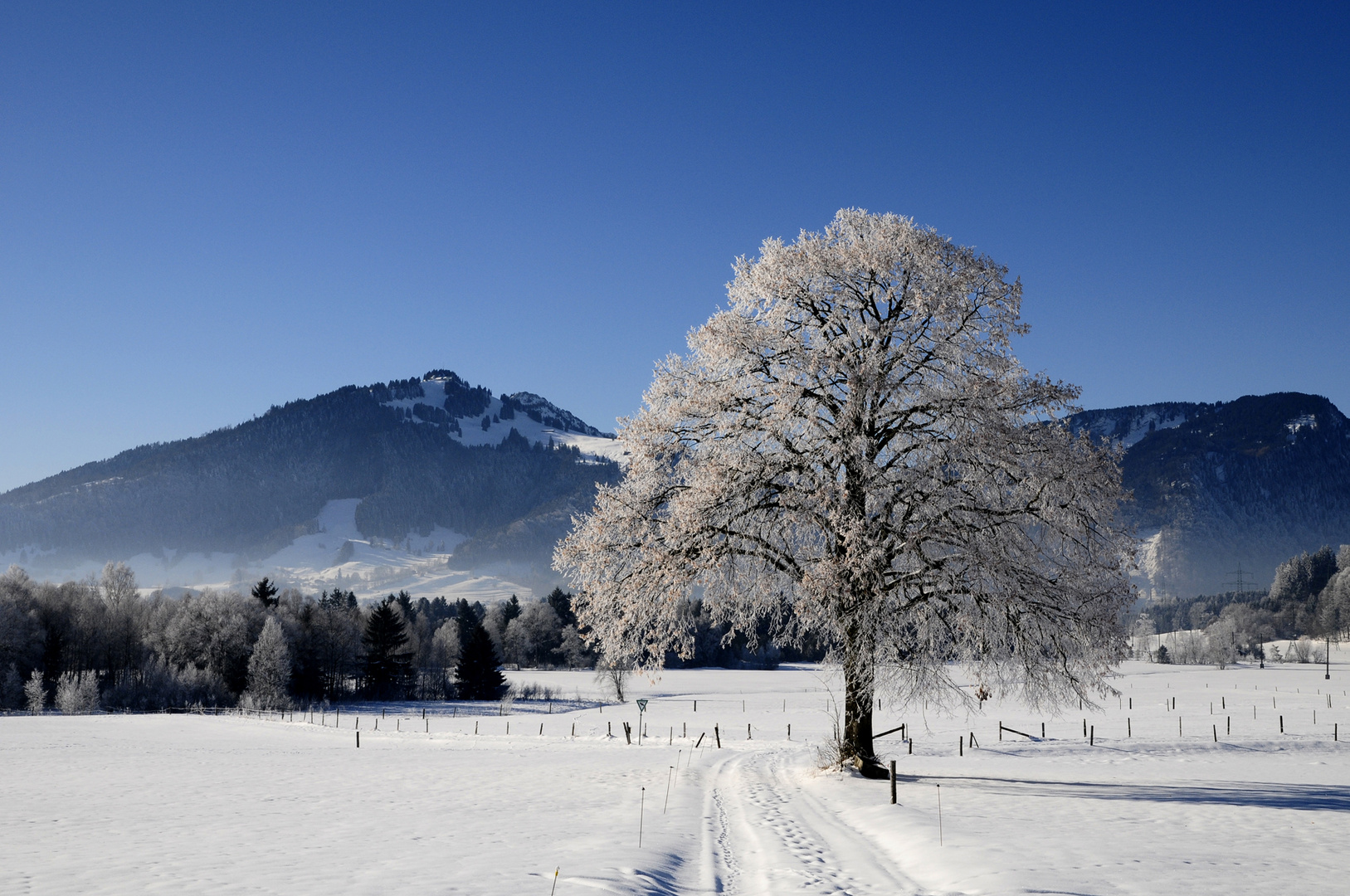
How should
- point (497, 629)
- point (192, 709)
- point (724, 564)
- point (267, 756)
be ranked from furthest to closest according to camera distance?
1. point (497, 629)
2. point (192, 709)
3. point (267, 756)
4. point (724, 564)

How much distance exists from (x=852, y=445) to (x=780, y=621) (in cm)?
538

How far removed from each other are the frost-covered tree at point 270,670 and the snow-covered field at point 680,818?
175 feet

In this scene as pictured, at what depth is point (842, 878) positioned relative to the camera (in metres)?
13.0

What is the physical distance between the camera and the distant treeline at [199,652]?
295 ft

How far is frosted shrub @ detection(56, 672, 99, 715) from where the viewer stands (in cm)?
8050

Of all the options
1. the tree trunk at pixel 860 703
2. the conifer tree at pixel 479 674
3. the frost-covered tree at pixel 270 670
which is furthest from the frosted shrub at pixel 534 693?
the tree trunk at pixel 860 703

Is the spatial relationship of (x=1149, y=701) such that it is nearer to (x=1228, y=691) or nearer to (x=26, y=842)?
(x=1228, y=691)

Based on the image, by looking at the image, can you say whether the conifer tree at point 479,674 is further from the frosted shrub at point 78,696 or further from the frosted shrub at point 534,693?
the frosted shrub at point 78,696

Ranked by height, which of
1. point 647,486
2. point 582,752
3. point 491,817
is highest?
point 647,486

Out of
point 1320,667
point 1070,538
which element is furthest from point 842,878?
point 1320,667

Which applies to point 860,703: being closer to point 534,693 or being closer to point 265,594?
point 534,693

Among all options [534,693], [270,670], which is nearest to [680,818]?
[270,670]

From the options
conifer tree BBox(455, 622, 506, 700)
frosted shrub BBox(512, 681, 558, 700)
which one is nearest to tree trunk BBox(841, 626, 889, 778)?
frosted shrub BBox(512, 681, 558, 700)

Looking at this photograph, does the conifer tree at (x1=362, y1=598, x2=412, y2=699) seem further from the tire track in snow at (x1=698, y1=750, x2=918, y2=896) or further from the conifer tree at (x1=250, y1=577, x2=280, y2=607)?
the tire track in snow at (x1=698, y1=750, x2=918, y2=896)
